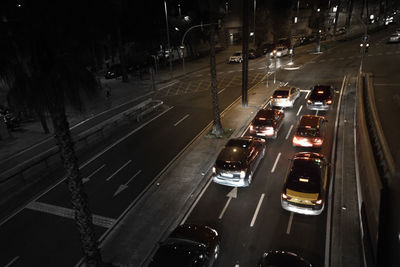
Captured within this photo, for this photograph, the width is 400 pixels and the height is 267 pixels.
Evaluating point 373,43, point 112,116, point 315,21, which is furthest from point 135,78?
point 315,21

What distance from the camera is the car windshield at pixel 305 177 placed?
11641 millimetres

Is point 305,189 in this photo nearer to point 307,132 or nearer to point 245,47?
point 307,132

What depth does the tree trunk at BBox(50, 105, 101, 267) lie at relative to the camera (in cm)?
781

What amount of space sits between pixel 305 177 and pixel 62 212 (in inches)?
460

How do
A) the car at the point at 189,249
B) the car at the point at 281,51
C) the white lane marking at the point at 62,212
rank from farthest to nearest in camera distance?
1. the car at the point at 281,51
2. the white lane marking at the point at 62,212
3. the car at the point at 189,249

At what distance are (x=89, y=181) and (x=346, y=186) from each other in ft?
45.7

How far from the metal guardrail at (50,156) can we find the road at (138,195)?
112 centimetres

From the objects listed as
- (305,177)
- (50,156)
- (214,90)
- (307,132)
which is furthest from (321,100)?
(50,156)

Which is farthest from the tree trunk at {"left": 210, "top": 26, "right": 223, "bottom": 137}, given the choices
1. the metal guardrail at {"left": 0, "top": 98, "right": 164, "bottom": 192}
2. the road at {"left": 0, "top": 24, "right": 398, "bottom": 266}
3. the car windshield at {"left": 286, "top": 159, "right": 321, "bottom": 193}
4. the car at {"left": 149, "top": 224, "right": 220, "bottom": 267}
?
the car at {"left": 149, "top": 224, "right": 220, "bottom": 267}

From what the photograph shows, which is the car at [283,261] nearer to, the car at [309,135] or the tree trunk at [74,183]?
the tree trunk at [74,183]

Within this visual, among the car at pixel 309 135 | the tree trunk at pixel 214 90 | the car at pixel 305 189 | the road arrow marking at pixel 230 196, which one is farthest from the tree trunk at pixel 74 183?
the car at pixel 309 135

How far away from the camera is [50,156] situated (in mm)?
17031

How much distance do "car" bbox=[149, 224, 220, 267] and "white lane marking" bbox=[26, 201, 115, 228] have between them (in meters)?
4.24

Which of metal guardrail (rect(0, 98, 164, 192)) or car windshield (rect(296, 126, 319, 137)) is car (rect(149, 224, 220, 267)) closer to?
metal guardrail (rect(0, 98, 164, 192))
